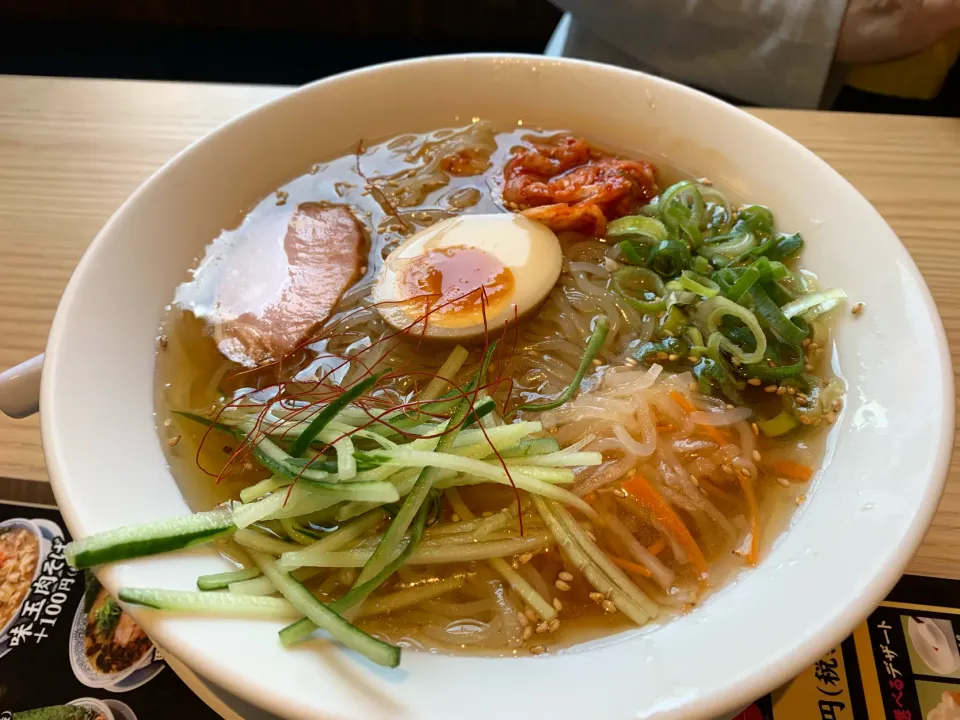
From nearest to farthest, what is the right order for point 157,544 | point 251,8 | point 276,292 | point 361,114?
point 157,544, point 276,292, point 361,114, point 251,8

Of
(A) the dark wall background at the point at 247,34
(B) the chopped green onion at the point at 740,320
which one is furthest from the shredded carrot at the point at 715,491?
(A) the dark wall background at the point at 247,34

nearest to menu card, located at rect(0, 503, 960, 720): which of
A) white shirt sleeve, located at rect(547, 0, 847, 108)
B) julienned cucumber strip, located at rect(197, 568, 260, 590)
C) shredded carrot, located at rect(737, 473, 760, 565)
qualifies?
shredded carrot, located at rect(737, 473, 760, 565)

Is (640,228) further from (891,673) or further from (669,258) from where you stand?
(891,673)

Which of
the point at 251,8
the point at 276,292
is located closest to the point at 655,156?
the point at 276,292

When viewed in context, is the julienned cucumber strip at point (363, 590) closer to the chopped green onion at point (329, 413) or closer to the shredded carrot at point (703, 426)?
the chopped green onion at point (329, 413)

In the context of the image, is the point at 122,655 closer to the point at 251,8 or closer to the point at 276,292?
the point at 276,292
